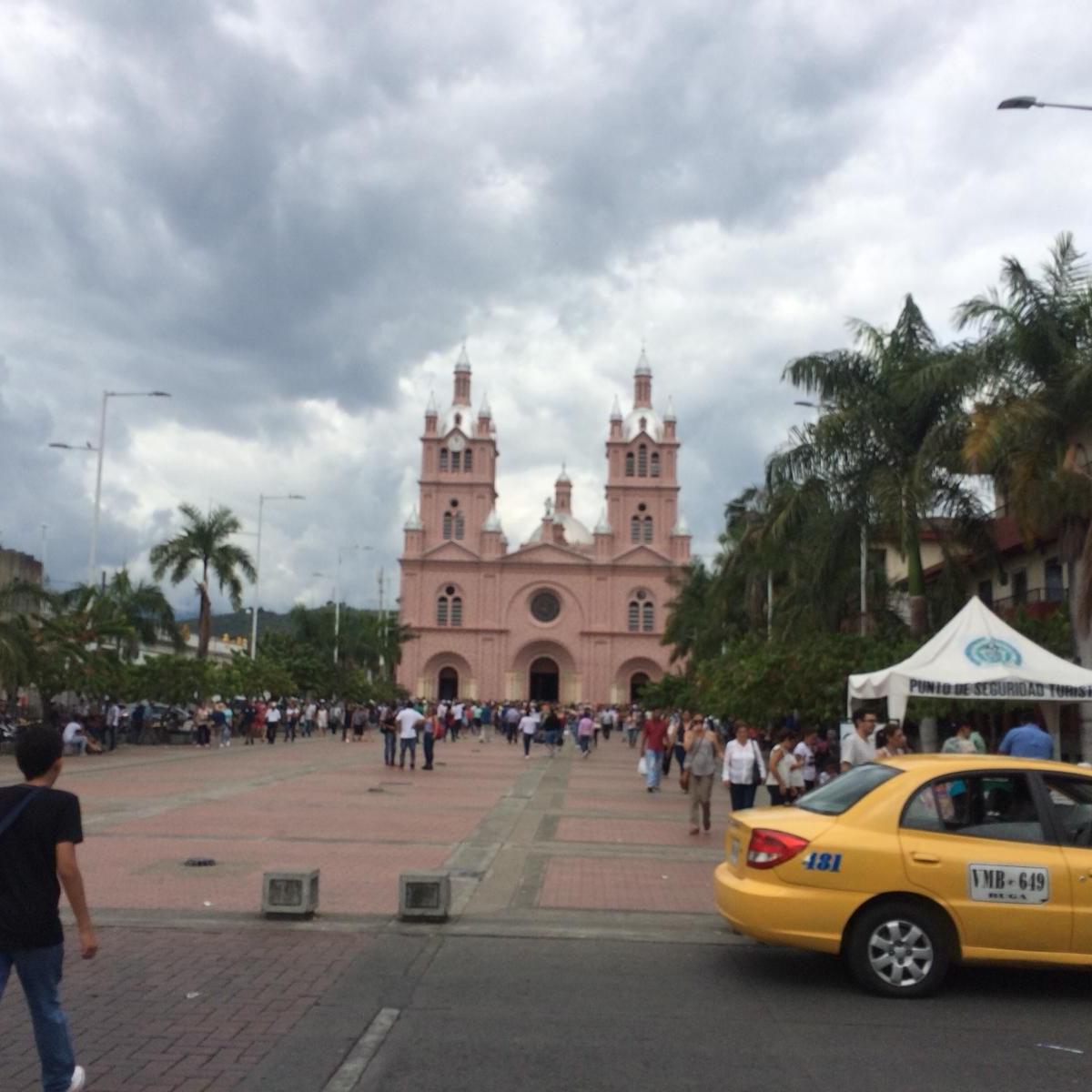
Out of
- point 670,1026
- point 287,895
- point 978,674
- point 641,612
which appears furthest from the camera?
point 641,612

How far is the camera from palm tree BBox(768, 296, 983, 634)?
69.8 feet

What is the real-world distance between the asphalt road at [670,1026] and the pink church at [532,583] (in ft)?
234

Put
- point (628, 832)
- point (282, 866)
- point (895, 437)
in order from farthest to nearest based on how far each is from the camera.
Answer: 1. point (895, 437)
2. point (628, 832)
3. point (282, 866)

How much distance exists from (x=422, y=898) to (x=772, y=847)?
303 cm

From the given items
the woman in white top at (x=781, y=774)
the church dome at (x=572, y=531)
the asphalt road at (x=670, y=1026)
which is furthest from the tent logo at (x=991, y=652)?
the church dome at (x=572, y=531)

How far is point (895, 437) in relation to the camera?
2255 centimetres

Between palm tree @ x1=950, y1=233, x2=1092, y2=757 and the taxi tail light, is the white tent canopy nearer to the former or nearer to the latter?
palm tree @ x1=950, y1=233, x2=1092, y2=757

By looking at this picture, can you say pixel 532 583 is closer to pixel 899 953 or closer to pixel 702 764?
pixel 702 764

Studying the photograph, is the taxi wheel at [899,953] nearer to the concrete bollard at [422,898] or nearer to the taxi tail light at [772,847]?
the taxi tail light at [772,847]

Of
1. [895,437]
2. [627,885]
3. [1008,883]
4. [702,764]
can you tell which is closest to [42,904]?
[1008,883]

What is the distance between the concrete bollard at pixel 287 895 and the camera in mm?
8977

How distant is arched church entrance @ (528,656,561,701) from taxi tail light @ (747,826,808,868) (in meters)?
74.7

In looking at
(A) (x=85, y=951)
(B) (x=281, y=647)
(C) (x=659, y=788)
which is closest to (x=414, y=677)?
(B) (x=281, y=647)

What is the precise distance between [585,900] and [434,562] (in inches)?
2837
